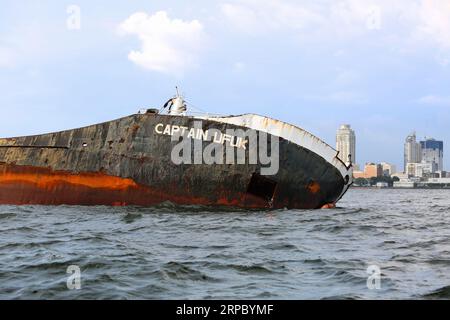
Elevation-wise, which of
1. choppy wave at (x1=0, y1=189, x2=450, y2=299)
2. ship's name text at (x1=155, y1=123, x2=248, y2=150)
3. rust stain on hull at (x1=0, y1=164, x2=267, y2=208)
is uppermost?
ship's name text at (x1=155, y1=123, x2=248, y2=150)

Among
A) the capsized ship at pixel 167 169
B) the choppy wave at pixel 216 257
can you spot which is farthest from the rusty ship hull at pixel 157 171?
the choppy wave at pixel 216 257

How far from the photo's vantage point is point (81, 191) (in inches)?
670

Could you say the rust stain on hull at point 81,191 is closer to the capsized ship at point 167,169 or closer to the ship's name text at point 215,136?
the capsized ship at point 167,169

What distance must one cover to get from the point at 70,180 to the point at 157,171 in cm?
Result: 313

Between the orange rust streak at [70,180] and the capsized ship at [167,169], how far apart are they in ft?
0.10

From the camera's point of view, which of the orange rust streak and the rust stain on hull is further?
the orange rust streak

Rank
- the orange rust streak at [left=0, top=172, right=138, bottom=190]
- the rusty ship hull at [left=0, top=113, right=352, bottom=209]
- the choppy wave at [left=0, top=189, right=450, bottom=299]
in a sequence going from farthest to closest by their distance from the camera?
the orange rust streak at [left=0, top=172, right=138, bottom=190], the rusty ship hull at [left=0, top=113, right=352, bottom=209], the choppy wave at [left=0, top=189, right=450, bottom=299]

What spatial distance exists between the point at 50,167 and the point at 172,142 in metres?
4.39

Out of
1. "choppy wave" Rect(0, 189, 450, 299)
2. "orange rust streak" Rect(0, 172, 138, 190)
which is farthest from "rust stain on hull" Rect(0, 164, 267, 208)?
"choppy wave" Rect(0, 189, 450, 299)

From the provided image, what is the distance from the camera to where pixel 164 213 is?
1453 cm

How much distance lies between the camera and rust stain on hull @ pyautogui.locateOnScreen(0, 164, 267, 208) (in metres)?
16.2

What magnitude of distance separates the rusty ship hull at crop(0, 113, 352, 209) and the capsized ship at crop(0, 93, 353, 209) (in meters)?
0.03

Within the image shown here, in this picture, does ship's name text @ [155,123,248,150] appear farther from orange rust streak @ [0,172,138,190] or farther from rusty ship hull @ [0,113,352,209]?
orange rust streak @ [0,172,138,190]

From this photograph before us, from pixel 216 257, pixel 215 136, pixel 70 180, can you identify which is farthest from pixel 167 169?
pixel 216 257
